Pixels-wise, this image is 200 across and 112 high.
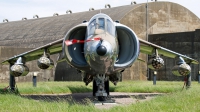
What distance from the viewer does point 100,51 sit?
11.1 metres

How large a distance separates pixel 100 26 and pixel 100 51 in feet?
5.84

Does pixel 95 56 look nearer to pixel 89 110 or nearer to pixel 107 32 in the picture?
pixel 107 32

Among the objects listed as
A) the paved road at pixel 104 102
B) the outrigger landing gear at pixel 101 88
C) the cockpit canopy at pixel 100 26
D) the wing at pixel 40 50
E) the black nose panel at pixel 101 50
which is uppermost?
the cockpit canopy at pixel 100 26

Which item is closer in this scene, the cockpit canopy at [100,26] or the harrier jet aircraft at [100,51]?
the harrier jet aircraft at [100,51]

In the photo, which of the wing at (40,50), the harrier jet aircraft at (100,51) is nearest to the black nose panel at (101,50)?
the harrier jet aircraft at (100,51)

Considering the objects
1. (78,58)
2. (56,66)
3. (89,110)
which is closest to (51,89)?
(78,58)

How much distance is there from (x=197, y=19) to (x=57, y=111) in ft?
96.7

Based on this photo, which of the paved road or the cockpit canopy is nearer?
the paved road

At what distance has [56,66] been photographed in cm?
3278

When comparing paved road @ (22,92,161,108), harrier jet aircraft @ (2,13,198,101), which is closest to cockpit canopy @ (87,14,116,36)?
harrier jet aircraft @ (2,13,198,101)

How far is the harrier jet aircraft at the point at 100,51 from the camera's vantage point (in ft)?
38.9

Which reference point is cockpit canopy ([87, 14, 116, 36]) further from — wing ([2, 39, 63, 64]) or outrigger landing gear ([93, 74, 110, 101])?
wing ([2, 39, 63, 64])

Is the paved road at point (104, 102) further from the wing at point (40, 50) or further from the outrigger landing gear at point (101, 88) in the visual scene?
the wing at point (40, 50)

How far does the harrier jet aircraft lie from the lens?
38.9ft
